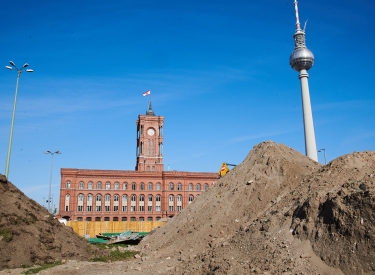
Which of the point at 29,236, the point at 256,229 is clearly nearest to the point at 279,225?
the point at 256,229

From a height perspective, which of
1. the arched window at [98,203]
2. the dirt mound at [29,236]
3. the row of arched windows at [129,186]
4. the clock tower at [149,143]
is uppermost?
the clock tower at [149,143]

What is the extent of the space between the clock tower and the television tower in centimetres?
3765

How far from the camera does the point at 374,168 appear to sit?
14.2 m

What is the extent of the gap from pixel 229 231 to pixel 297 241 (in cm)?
509

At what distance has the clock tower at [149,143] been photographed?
249 ft

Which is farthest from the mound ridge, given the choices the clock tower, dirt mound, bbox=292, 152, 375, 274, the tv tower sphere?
the clock tower

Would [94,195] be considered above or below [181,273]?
above

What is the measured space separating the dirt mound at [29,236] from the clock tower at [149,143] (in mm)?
57006

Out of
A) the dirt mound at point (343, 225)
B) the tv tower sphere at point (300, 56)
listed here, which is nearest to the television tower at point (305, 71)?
the tv tower sphere at point (300, 56)

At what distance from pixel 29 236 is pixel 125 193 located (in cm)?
4682

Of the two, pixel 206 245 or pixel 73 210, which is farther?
pixel 73 210

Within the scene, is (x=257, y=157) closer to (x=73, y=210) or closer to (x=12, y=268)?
(x=12, y=268)

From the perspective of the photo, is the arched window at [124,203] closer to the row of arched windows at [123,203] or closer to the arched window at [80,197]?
the row of arched windows at [123,203]

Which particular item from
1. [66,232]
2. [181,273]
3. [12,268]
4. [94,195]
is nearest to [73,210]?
[94,195]
